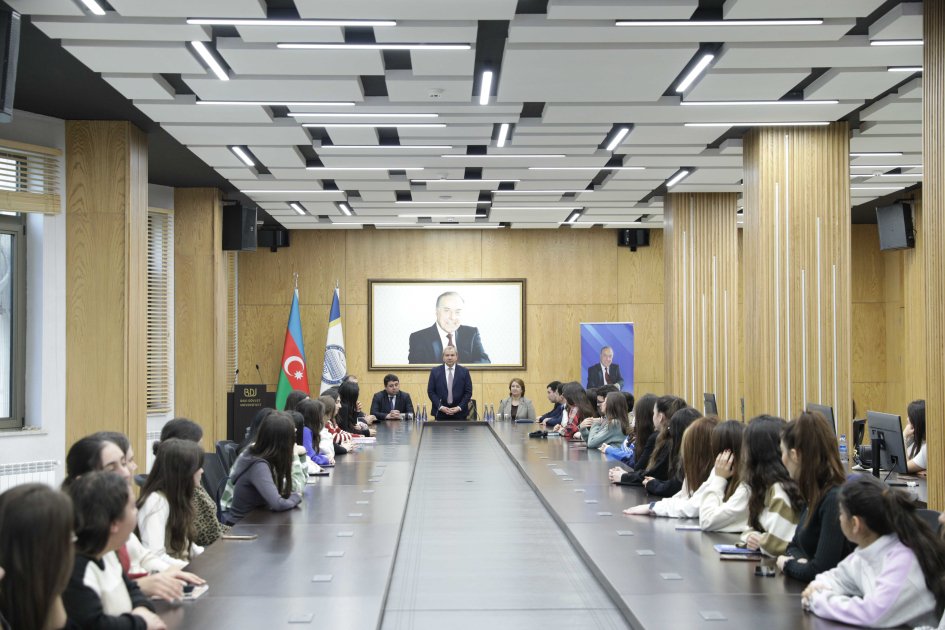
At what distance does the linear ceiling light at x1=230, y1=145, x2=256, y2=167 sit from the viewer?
9953 millimetres

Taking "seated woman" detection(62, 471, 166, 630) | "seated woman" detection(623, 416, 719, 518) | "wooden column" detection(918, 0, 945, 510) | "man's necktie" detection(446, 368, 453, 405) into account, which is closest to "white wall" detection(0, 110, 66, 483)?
"man's necktie" detection(446, 368, 453, 405)

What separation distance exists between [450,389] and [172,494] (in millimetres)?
9521

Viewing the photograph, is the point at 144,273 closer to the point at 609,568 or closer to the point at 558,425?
the point at 558,425

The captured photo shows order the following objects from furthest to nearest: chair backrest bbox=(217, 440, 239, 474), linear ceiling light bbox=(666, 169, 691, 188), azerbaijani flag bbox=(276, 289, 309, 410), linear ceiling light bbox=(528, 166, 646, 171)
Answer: azerbaijani flag bbox=(276, 289, 309, 410) → linear ceiling light bbox=(666, 169, 691, 188) → linear ceiling light bbox=(528, 166, 646, 171) → chair backrest bbox=(217, 440, 239, 474)

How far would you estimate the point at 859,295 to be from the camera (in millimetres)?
17391

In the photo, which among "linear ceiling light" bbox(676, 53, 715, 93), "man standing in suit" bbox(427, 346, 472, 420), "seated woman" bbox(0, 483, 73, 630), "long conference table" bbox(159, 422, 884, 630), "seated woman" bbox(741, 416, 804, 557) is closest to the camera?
"seated woman" bbox(0, 483, 73, 630)

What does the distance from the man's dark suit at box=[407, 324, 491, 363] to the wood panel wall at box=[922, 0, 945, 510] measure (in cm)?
1144

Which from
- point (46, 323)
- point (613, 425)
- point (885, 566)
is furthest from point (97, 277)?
point (885, 566)

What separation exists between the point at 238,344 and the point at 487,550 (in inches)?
464

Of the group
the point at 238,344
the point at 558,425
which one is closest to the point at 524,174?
the point at 558,425

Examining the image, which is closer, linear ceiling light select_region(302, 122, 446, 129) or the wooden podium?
linear ceiling light select_region(302, 122, 446, 129)

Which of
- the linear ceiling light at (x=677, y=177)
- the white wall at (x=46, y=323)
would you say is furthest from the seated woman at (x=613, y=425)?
the white wall at (x=46, y=323)

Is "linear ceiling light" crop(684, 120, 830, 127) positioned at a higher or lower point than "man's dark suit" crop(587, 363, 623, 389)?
higher

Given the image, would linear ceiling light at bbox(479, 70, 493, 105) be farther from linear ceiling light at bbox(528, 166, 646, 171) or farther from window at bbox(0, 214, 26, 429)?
window at bbox(0, 214, 26, 429)
